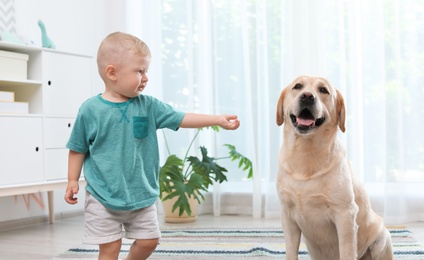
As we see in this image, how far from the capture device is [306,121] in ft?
6.41

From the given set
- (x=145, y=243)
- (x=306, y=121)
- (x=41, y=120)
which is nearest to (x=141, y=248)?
(x=145, y=243)

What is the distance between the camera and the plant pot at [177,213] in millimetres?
3756

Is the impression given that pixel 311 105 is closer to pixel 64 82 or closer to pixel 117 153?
pixel 117 153

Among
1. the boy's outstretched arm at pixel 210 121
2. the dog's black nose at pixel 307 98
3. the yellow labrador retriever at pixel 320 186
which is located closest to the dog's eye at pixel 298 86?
the yellow labrador retriever at pixel 320 186

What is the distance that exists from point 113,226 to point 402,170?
2304 mm

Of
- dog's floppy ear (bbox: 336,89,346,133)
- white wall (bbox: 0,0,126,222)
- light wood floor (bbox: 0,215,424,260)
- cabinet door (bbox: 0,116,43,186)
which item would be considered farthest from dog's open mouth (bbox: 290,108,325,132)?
white wall (bbox: 0,0,126,222)

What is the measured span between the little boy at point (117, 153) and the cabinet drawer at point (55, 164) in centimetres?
161

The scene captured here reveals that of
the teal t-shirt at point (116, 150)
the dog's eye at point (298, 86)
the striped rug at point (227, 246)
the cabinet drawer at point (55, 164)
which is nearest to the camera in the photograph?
the teal t-shirt at point (116, 150)

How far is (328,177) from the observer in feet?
6.34

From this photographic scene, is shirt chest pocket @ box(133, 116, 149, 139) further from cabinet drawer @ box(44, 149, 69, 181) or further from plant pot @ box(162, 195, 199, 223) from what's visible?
plant pot @ box(162, 195, 199, 223)

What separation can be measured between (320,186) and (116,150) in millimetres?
690

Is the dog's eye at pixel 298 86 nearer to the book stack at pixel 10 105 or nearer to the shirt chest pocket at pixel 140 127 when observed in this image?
the shirt chest pocket at pixel 140 127

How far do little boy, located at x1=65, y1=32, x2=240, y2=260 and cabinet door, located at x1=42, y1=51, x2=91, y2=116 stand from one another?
1.69 m

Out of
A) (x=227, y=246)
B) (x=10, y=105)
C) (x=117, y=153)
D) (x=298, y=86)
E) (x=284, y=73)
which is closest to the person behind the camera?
(x=117, y=153)
